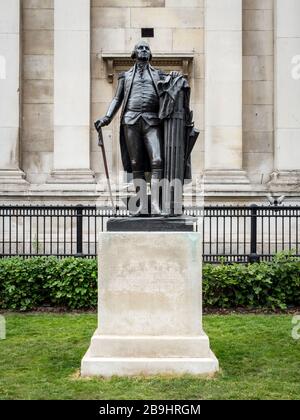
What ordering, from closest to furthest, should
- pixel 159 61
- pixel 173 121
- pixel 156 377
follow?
pixel 156 377 → pixel 173 121 → pixel 159 61

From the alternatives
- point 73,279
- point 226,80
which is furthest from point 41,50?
point 73,279

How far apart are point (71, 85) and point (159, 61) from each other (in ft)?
9.64

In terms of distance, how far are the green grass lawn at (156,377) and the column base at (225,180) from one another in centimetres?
769

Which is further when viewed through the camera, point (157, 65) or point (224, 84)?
point (157, 65)

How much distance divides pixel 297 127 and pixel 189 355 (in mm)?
13349

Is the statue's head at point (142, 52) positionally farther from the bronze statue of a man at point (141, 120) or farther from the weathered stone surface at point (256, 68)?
the weathered stone surface at point (256, 68)

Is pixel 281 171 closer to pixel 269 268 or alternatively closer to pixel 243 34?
pixel 243 34

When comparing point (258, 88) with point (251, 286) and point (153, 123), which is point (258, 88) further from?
point (153, 123)

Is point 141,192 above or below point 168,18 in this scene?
below

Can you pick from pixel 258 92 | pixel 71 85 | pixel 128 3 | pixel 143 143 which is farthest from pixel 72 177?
pixel 143 143

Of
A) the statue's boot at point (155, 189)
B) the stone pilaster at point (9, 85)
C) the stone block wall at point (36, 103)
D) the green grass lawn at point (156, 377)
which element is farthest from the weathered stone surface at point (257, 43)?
the statue's boot at point (155, 189)

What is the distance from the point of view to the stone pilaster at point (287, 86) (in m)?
19.4

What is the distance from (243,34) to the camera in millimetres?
20016

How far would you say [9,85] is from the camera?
759 inches
